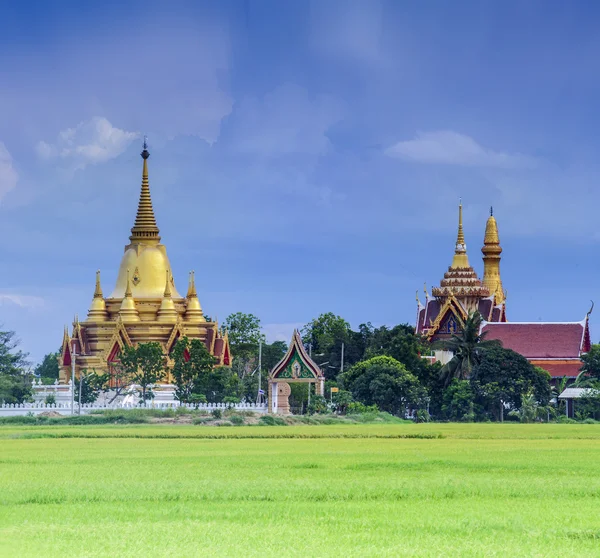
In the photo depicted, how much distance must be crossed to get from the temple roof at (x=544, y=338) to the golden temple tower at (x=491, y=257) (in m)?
13.0

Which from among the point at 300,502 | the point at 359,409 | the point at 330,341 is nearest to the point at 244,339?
the point at 330,341

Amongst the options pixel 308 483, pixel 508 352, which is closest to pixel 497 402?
pixel 508 352

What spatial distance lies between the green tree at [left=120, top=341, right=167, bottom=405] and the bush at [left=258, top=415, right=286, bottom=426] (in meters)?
15.5

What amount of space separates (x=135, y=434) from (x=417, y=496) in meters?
24.6

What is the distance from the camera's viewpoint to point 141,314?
86.2 metres

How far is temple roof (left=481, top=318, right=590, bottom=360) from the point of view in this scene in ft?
273

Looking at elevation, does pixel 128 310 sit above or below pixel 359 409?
above

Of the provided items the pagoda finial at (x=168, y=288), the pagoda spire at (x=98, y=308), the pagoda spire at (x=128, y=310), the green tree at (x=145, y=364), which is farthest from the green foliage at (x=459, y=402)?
the pagoda spire at (x=98, y=308)

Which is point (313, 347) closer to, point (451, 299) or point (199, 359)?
point (451, 299)

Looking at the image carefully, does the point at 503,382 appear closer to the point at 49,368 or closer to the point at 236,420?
the point at 236,420

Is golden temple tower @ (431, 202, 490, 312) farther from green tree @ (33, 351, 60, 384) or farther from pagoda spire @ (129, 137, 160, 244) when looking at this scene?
green tree @ (33, 351, 60, 384)

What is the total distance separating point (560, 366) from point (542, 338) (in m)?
2.60

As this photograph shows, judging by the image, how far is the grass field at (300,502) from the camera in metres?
14.7

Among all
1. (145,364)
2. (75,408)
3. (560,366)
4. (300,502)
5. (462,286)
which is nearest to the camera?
(300,502)
